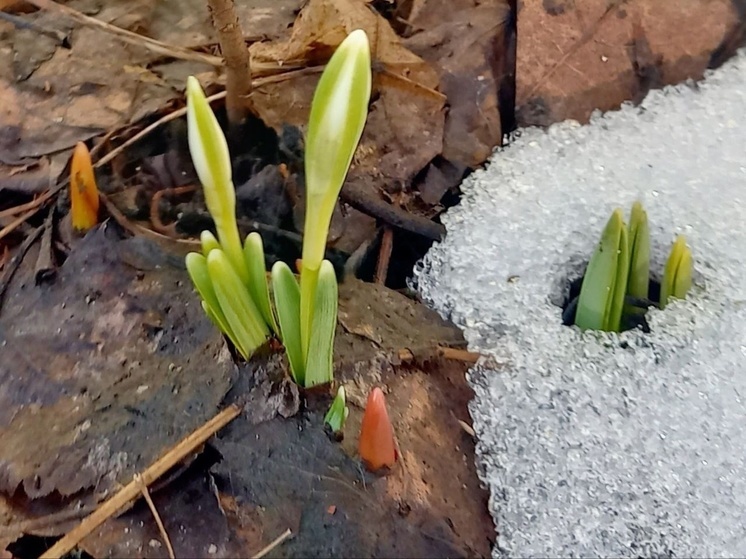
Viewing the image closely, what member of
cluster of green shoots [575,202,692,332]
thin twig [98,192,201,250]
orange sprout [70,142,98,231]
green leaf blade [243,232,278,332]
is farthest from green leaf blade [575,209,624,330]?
orange sprout [70,142,98,231]

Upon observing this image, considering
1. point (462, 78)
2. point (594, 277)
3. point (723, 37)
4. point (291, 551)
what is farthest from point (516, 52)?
point (291, 551)

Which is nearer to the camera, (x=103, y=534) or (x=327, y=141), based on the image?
(x=327, y=141)

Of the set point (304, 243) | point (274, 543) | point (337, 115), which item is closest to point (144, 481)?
point (274, 543)

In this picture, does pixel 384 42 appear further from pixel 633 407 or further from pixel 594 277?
pixel 633 407

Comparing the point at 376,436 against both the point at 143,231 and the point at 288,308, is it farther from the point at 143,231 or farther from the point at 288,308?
the point at 143,231

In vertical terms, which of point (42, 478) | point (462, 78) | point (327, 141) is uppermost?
point (327, 141)

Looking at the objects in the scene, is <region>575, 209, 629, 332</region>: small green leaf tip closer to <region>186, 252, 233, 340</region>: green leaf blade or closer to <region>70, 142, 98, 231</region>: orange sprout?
<region>186, 252, 233, 340</region>: green leaf blade
